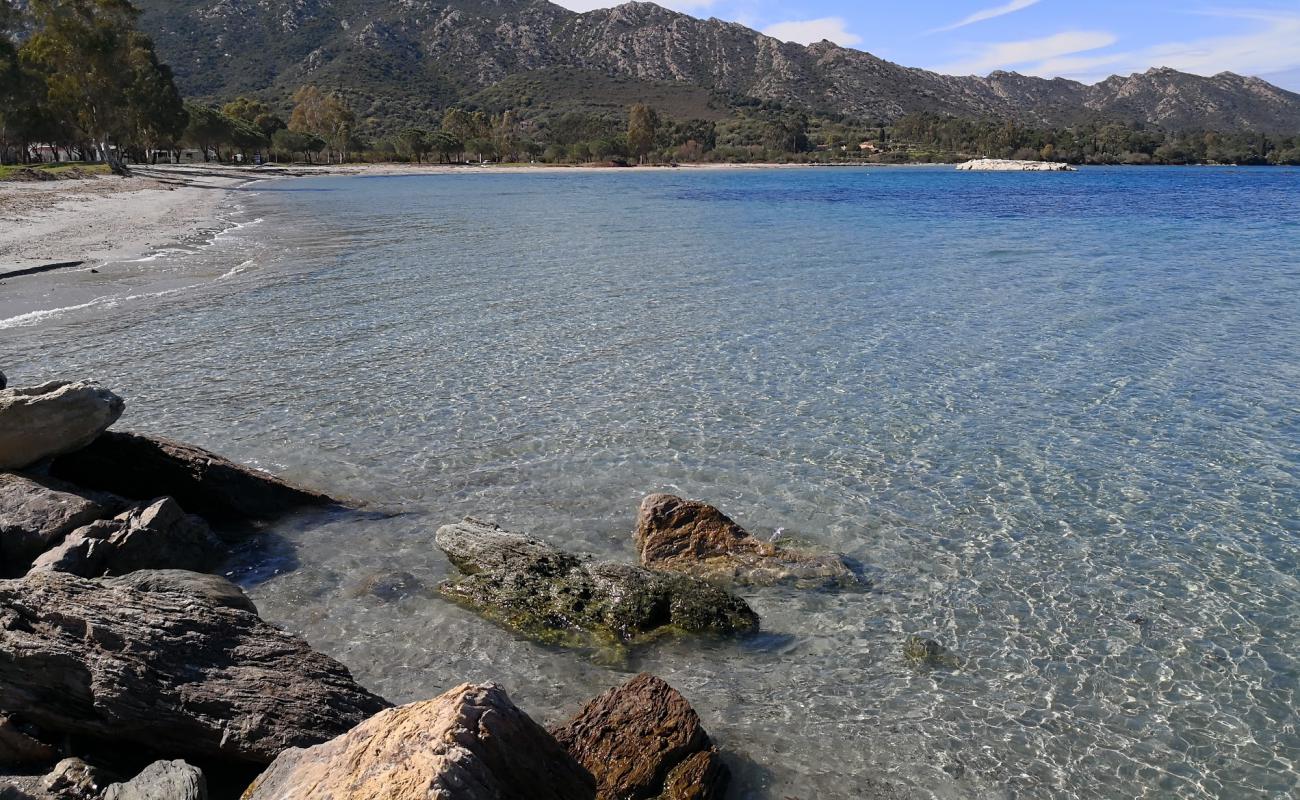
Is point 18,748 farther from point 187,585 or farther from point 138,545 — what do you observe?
point 138,545

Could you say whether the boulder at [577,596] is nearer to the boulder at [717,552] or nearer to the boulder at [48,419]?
the boulder at [717,552]

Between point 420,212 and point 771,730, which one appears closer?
point 771,730

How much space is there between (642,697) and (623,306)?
54.9 ft

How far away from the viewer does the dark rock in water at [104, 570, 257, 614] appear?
667cm

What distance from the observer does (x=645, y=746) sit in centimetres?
564

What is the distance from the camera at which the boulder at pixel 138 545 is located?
754cm

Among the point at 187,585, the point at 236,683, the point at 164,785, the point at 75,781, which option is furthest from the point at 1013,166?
the point at 75,781

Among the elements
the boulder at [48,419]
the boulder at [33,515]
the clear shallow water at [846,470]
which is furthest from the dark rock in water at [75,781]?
the boulder at [48,419]

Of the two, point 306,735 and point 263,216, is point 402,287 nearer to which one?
point 306,735

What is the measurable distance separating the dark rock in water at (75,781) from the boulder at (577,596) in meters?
3.41

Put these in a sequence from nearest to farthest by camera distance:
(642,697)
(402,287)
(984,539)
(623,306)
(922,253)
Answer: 1. (642,697)
2. (984,539)
3. (623,306)
4. (402,287)
5. (922,253)

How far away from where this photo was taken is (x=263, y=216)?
49156mm

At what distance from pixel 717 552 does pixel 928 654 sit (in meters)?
2.30

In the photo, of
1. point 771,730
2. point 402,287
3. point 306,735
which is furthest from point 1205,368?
point 402,287
